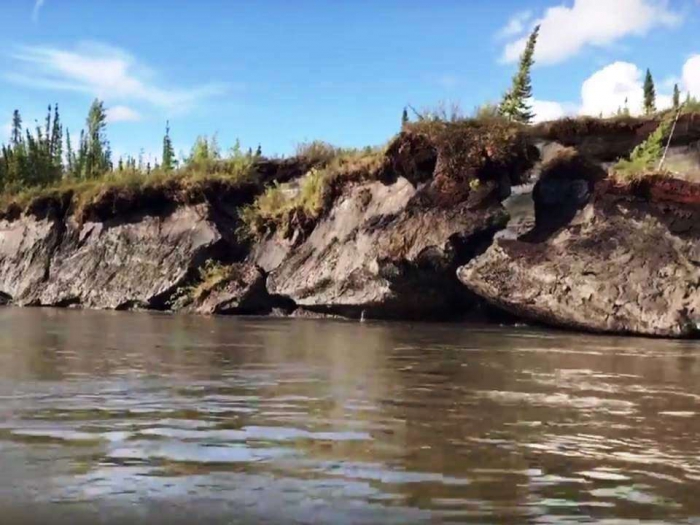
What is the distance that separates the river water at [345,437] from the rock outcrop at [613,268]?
317 centimetres

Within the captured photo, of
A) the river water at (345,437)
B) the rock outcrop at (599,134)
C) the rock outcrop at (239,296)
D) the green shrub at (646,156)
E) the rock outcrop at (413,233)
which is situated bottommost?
the river water at (345,437)

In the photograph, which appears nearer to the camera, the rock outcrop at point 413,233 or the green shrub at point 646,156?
the green shrub at point 646,156

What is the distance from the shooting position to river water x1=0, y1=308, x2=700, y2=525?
2.93 m

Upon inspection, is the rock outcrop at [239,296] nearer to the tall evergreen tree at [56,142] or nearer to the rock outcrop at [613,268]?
the rock outcrop at [613,268]

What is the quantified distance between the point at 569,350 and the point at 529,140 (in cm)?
646

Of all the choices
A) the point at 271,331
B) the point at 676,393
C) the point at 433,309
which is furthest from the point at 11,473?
the point at 433,309

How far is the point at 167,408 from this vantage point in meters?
4.91

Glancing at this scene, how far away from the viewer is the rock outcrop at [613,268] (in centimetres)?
1133

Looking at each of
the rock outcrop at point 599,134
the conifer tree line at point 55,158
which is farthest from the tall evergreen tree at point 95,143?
the rock outcrop at point 599,134

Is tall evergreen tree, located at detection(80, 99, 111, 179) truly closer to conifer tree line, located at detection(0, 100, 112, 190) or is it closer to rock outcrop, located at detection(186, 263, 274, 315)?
conifer tree line, located at detection(0, 100, 112, 190)

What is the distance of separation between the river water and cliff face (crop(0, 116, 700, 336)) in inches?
148

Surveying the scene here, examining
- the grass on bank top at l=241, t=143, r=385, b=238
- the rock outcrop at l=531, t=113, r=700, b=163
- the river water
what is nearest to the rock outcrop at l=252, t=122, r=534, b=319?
the grass on bank top at l=241, t=143, r=385, b=238

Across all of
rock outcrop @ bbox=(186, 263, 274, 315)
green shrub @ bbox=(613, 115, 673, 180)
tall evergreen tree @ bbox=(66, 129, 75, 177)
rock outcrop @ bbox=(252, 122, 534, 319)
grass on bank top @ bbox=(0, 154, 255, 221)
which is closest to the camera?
green shrub @ bbox=(613, 115, 673, 180)

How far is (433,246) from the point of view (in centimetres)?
1377
